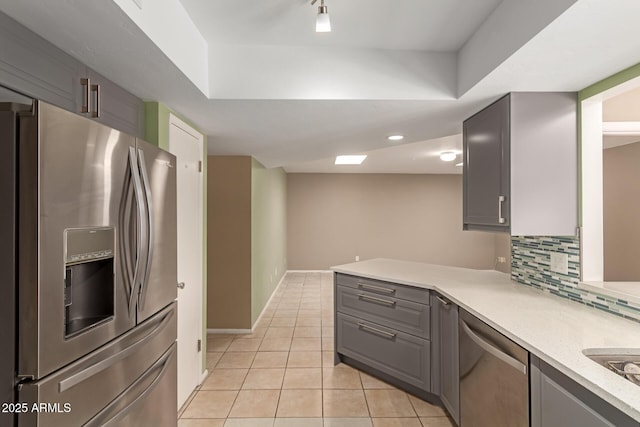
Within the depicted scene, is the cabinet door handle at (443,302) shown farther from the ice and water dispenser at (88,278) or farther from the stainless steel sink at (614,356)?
the ice and water dispenser at (88,278)

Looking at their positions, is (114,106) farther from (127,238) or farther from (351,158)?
(351,158)

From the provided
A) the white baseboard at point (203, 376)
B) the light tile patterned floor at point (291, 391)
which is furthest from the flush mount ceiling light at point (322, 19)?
the white baseboard at point (203, 376)

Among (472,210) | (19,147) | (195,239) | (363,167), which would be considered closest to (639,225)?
(472,210)

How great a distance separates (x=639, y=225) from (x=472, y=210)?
4.46ft

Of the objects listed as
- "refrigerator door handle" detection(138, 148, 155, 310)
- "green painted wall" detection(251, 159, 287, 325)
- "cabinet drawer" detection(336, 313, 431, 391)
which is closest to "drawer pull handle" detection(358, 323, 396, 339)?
"cabinet drawer" detection(336, 313, 431, 391)

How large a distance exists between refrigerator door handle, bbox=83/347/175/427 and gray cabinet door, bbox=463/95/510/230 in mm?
2004

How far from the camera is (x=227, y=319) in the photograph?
13.1 feet

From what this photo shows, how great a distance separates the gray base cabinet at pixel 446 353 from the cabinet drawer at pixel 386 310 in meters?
0.09

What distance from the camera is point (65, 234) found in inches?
37.7

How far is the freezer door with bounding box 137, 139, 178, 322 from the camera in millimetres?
1358

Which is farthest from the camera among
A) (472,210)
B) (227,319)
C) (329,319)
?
(329,319)

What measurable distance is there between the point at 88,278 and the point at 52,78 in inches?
33.4

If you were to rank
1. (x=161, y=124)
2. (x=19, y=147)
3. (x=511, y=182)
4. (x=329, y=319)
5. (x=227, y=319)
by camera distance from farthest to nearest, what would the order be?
(x=329, y=319)
(x=227, y=319)
(x=161, y=124)
(x=511, y=182)
(x=19, y=147)

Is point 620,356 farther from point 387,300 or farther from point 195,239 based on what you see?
point 195,239
